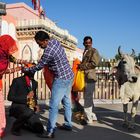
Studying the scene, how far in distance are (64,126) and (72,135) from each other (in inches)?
20.3

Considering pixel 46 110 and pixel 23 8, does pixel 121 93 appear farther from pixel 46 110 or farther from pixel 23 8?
pixel 23 8

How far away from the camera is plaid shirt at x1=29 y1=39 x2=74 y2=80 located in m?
6.31

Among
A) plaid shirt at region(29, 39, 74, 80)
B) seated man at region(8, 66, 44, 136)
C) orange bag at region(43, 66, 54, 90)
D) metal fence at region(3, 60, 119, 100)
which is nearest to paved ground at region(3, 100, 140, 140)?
seated man at region(8, 66, 44, 136)

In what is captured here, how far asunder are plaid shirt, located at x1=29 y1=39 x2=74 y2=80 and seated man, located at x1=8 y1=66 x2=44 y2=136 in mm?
447

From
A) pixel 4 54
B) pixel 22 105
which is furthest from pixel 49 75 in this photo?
pixel 4 54

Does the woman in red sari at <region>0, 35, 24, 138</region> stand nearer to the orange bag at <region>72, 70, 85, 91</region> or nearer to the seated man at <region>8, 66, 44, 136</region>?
the seated man at <region>8, 66, 44, 136</region>

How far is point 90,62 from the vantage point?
766 centimetres

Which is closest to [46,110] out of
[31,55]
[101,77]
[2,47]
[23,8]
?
[2,47]

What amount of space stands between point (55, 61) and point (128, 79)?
1.57 m

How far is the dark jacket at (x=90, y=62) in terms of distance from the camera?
25.0ft

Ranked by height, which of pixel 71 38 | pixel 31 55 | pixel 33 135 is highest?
pixel 71 38

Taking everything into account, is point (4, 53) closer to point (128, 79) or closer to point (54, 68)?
point (54, 68)

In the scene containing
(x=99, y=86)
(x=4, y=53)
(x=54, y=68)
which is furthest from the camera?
(x=99, y=86)

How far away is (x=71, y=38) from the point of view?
28.9m
